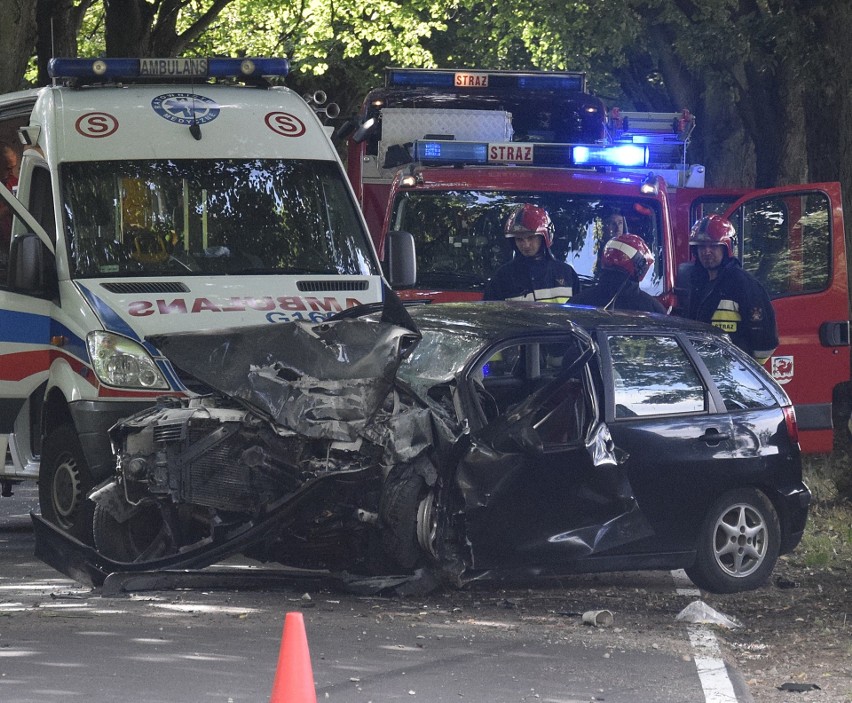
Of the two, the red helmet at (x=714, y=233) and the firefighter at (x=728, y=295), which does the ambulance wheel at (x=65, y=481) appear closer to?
the firefighter at (x=728, y=295)

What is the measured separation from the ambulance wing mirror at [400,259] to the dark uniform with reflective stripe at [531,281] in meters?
1.52

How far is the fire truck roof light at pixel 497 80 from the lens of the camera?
15945mm

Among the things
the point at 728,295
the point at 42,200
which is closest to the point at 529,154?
the point at 728,295

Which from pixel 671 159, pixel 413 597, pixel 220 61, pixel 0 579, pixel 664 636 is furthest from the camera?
pixel 671 159

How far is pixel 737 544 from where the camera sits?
9.54 metres

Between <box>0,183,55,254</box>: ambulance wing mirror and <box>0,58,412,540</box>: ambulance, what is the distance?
14 millimetres

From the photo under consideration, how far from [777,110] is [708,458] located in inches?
499

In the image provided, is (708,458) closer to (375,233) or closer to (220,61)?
(220,61)

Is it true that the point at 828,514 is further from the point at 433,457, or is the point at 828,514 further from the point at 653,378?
the point at 433,457

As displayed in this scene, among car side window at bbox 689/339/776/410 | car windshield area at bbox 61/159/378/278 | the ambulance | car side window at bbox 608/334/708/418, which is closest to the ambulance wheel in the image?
the ambulance

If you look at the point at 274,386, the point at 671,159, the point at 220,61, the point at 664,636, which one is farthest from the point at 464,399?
the point at 671,159

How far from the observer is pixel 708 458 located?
30.6ft

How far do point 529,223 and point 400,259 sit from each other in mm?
1642

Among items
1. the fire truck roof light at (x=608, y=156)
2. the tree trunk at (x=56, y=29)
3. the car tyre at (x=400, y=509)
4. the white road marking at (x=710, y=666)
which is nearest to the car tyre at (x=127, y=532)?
the car tyre at (x=400, y=509)
